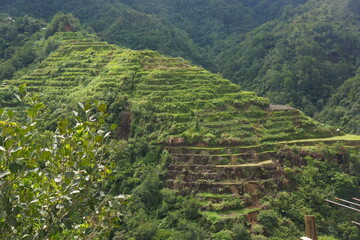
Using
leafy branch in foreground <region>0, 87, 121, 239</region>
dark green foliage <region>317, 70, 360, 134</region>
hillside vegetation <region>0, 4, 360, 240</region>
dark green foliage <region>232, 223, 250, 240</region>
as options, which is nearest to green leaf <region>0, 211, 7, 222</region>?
leafy branch in foreground <region>0, 87, 121, 239</region>

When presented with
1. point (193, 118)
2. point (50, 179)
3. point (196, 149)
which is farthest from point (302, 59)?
point (50, 179)

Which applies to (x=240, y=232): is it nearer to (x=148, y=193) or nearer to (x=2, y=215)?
(x=148, y=193)

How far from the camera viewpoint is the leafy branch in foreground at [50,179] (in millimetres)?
4098

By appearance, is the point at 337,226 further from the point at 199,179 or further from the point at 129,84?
the point at 129,84

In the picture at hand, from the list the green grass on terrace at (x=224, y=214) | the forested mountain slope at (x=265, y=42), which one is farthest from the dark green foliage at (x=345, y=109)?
the green grass on terrace at (x=224, y=214)

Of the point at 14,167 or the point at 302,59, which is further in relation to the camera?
the point at 302,59

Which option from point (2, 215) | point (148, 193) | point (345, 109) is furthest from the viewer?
point (345, 109)

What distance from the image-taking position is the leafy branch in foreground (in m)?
4.10

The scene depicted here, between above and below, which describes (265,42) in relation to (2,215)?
below

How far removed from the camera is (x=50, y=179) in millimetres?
4941

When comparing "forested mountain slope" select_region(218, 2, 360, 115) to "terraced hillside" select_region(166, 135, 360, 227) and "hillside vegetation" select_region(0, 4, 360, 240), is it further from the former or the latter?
"terraced hillside" select_region(166, 135, 360, 227)

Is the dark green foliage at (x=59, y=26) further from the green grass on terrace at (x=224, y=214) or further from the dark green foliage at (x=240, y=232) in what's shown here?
the dark green foliage at (x=240, y=232)

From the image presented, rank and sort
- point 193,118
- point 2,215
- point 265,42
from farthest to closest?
point 265,42 < point 193,118 < point 2,215

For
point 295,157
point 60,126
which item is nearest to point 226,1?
point 295,157
